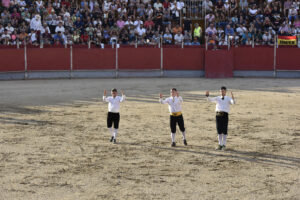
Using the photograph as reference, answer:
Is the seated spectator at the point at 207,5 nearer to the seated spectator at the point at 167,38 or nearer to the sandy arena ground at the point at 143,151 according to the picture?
the seated spectator at the point at 167,38

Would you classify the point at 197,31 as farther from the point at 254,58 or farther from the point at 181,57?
the point at 254,58

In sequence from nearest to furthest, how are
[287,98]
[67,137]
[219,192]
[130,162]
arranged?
[219,192]
[130,162]
[67,137]
[287,98]

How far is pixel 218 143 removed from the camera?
11734 millimetres

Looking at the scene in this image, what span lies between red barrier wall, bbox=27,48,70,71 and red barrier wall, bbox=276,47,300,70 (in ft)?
34.3

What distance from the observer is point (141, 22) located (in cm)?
2678

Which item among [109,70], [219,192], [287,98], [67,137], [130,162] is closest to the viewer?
[219,192]

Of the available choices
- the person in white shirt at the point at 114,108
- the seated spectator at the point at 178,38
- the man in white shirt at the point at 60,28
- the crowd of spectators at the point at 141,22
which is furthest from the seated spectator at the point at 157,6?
the person in white shirt at the point at 114,108

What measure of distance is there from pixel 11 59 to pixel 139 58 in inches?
244

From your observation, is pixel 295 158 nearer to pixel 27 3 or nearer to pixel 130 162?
pixel 130 162

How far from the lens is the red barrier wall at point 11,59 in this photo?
24234mm

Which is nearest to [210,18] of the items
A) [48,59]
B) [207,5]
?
[207,5]

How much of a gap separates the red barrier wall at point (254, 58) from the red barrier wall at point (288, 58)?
369mm

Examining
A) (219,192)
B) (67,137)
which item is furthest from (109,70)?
(219,192)

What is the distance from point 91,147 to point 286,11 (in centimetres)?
1989
